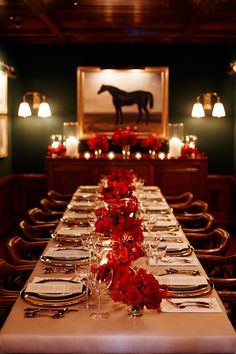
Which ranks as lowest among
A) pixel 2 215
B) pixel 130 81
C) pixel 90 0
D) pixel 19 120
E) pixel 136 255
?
pixel 2 215

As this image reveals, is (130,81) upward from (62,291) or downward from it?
upward

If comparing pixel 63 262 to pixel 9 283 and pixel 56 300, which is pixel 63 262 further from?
pixel 9 283

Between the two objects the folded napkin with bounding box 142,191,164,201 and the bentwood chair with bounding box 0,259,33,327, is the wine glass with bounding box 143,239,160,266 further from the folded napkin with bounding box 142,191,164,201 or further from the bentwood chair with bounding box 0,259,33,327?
the folded napkin with bounding box 142,191,164,201

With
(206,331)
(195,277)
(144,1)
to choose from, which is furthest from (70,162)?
(206,331)

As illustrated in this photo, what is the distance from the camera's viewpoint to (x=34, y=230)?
4.78m

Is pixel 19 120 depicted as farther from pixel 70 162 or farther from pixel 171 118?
pixel 171 118

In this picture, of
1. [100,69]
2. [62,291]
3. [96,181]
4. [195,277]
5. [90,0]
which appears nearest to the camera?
[62,291]

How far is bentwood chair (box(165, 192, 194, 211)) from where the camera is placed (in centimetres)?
588

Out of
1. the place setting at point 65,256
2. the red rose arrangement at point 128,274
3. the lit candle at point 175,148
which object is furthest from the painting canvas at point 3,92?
the red rose arrangement at point 128,274

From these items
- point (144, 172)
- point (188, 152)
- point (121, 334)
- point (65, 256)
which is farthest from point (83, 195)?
point (121, 334)

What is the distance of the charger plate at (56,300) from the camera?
249 cm

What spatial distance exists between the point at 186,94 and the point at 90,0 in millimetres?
3146

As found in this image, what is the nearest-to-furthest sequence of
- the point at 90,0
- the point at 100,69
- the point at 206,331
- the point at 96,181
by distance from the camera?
the point at 206,331 → the point at 90,0 → the point at 96,181 → the point at 100,69

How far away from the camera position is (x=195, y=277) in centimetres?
285
